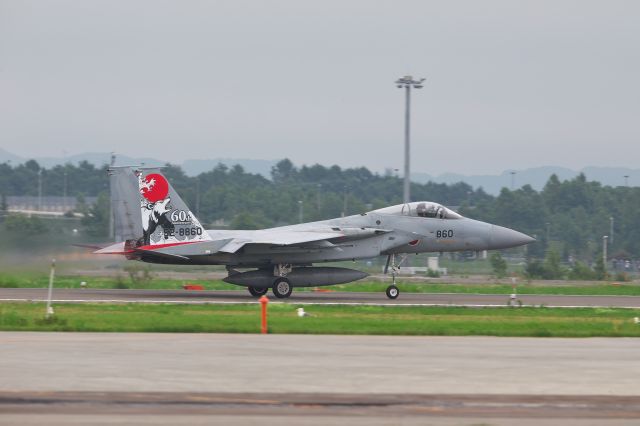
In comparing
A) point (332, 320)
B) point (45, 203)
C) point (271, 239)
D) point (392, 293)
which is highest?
point (45, 203)

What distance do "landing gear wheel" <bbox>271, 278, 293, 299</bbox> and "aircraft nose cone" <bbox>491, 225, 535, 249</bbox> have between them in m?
7.78

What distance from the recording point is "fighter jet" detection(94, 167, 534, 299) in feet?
112

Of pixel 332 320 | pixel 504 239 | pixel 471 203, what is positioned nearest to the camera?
pixel 332 320

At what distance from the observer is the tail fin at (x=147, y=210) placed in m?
34.1

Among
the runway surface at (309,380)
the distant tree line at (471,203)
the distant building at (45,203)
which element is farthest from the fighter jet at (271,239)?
the distant building at (45,203)

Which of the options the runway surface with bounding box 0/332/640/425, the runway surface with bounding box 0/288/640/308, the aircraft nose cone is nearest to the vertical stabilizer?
the runway surface with bounding box 0/288/640/308

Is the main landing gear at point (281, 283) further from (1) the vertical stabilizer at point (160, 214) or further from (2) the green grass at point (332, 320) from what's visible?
(2) the green grass at point (332, 320)

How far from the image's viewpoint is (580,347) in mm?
20844

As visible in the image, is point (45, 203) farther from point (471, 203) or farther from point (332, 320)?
point (332, 320)

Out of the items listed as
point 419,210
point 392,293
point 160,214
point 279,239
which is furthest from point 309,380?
point 419,210

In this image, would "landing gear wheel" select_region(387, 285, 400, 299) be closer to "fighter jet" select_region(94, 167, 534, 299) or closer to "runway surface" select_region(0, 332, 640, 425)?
"fighter jet" select_region(94, 167, 534, 299)

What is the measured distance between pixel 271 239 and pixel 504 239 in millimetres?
8713

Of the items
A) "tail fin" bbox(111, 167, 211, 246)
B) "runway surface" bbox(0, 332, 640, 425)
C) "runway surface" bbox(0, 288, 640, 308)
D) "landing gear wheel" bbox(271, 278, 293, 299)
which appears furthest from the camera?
"landing gear wheel" bbox(271, 278, 293, 299)

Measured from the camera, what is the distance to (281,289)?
34.4 metres
